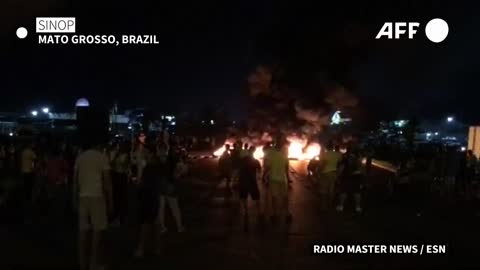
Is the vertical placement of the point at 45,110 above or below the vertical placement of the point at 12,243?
above

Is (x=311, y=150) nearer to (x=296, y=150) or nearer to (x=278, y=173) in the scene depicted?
(x=296, y=150)

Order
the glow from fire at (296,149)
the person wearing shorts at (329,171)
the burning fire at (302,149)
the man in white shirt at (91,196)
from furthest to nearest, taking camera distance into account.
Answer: the glow from fire at (296,149) < the burning fire at (302,149) < the person wearing shorts at (329,171) < the man in white shirt at (91,196)

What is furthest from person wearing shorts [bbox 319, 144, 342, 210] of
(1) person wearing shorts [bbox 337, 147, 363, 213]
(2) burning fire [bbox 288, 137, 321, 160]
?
(2) burning fire [bbox 288, 137, 321, 160]

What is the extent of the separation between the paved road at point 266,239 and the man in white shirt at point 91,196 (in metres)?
0.56

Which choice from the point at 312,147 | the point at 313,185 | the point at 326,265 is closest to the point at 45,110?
the point at 312,147

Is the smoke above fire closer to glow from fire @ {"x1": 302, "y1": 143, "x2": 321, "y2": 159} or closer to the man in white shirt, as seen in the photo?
glow from fire @ {"x1": 302, "y1": 143, "x2": 321, "y2": 159}

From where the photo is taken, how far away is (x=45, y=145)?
15984 millimetres

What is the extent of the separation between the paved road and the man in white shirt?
0.56 meters

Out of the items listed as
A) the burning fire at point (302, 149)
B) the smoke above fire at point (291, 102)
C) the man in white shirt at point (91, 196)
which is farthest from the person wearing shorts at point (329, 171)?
the smoke above fire at point (291, 102)

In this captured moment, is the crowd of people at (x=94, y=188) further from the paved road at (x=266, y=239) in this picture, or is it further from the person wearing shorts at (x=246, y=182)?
the person wearing shorts at (x=246, y=182)

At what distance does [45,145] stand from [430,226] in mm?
9388

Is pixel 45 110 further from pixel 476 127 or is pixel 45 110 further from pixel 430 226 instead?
pixel 430 226

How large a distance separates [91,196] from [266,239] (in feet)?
11.4

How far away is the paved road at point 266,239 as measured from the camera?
8281mm
